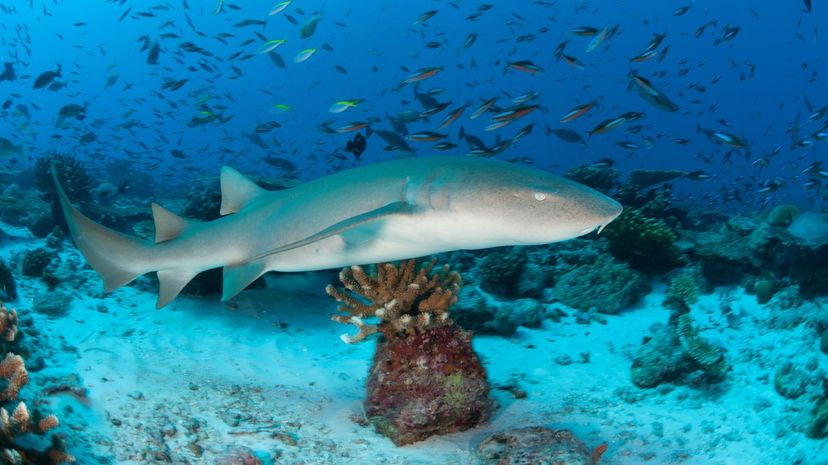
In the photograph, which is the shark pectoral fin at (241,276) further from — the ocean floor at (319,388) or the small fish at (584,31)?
the small fish at (584,31)

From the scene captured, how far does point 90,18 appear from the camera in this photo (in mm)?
137000

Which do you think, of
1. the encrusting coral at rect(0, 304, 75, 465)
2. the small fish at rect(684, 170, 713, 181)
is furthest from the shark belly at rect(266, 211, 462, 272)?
the small fish at rect(684, 170, 713, 181)

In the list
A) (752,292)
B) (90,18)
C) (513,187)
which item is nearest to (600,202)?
(513,187)

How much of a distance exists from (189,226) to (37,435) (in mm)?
1953

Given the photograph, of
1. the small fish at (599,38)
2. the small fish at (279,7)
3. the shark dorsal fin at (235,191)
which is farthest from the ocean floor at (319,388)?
the small fish at (279,7)

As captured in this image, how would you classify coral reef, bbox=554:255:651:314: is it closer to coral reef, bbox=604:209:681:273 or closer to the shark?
coral reef, bbox=604:209:681:273

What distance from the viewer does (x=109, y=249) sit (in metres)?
4.41

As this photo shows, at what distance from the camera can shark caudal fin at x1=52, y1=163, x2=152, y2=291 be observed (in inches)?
172

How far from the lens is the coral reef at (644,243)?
8.64 meters

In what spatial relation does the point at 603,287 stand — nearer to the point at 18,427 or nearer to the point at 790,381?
the point at 790,381

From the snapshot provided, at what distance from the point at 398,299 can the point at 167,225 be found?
2.26 metres

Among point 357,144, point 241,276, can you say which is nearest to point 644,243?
point 357,144

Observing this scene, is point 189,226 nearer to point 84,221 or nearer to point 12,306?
point 84,221

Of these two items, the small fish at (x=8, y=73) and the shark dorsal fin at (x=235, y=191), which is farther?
the small fish at (x=8, y=73)
